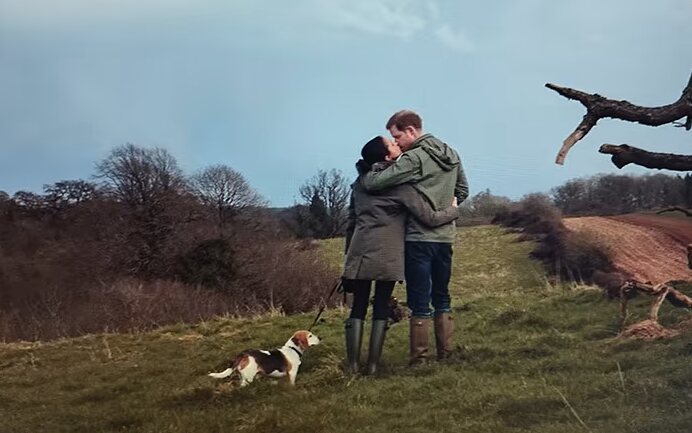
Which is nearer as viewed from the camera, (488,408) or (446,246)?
(488,408)

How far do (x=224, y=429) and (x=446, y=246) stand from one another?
240 cm

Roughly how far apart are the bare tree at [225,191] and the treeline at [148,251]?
0.07m

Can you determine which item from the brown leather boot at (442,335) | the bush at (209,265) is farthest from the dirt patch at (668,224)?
the bush at (209,265)

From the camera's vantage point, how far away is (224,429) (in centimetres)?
441

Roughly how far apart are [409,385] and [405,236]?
1.30m

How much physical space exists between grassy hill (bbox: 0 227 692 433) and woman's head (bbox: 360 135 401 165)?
1599 millimetres

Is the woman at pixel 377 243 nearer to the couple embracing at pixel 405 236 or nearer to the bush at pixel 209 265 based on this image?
the couple embracing at pixel 405 236

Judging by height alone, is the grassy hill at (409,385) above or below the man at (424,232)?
below

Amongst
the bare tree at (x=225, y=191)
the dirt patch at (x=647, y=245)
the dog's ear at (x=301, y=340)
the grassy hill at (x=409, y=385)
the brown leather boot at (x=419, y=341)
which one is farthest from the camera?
the bare tree at (x=225, y=191)

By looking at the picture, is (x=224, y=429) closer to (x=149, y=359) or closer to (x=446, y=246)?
(x=446, y=246)

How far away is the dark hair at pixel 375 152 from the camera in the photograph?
6035 millimetres

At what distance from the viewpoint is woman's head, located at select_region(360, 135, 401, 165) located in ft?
19.8

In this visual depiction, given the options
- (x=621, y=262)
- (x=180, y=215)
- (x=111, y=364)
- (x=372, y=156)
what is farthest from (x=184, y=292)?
(x=372, y=156)

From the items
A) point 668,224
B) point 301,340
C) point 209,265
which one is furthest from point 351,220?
point 209,265
